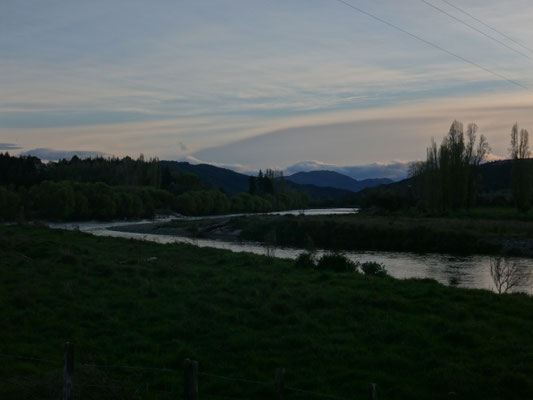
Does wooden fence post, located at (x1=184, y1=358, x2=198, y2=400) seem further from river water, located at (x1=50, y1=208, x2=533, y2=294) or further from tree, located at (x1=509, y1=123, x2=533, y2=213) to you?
tree, located at (x1=509, y1=123, x2=533, y2=213)

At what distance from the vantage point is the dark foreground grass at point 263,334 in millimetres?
8211

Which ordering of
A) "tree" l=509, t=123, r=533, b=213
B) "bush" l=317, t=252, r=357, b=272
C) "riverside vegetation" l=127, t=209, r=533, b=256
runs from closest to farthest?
"bush" l=317, t=252, r=357, b=272, "riverside vegetation" l=127, t=209, r=533, b=256, "tree" l=509, t=123, r=533, b=213

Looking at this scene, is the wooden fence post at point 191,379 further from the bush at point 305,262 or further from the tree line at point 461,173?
the tree line at point 461,173

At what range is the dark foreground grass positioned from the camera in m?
8.21

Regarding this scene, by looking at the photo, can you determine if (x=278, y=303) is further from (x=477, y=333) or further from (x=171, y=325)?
(x=477, y=333)

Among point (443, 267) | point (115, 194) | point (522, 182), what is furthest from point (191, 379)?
point (115, 194)

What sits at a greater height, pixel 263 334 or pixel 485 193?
pixel 485 193

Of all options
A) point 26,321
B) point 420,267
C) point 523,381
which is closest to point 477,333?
point 523,381

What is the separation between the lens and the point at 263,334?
36.0 feet

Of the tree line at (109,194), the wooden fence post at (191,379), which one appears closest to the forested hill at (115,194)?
the tree line at (109,194)

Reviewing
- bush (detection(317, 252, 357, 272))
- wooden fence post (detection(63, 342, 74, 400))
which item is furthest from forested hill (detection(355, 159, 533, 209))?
wooden fence post (detection(63, 342, 74, 400))

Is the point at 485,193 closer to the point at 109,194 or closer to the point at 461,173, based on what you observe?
the point at 461,173

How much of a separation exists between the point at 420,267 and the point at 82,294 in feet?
73.3

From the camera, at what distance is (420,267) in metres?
31.1
